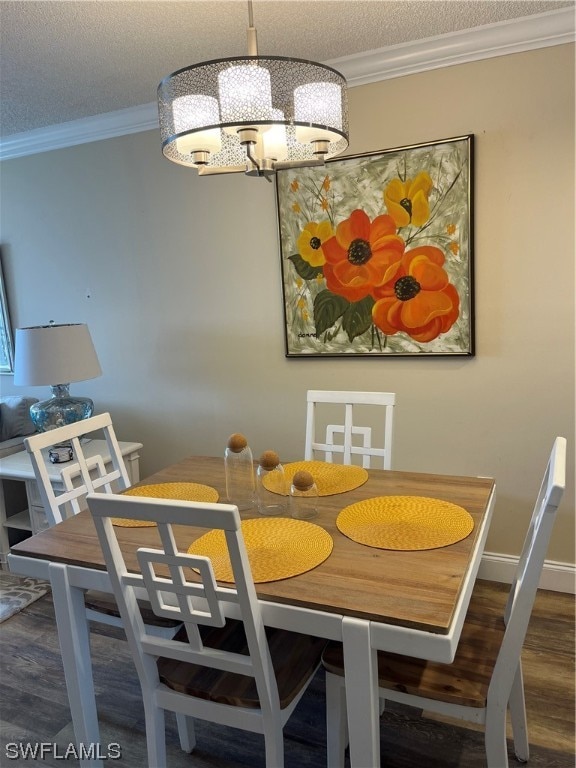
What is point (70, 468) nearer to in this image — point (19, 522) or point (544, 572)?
point (19, 522)

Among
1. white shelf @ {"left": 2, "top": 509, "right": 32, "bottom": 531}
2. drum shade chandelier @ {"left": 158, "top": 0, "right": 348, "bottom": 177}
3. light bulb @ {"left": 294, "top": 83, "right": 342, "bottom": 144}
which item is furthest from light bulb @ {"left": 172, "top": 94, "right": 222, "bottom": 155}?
white shelf @ {"left": 2, "top": 509, "right": 32, "bottom": 531}

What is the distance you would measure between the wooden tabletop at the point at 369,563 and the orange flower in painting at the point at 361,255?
1.08 meters

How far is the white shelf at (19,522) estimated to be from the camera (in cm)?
297

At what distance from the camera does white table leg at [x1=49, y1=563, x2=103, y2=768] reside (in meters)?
1.55

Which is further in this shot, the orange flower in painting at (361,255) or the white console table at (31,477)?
the white console table at (31,477)

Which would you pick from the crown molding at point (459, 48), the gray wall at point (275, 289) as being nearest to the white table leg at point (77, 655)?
the gray wall at point (275, 289)

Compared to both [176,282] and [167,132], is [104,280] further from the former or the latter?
[167,132]

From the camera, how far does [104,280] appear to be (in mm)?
3373

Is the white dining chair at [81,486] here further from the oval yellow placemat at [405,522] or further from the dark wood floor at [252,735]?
the oval yellow placemat at [405,522]

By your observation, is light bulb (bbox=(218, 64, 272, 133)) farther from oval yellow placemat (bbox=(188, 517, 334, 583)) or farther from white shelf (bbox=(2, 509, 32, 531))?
white shelf (bbox=(2, 509, 32, 531))

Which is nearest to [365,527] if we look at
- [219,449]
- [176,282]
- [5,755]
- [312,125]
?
[312,125]

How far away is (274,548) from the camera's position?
150 centimetres

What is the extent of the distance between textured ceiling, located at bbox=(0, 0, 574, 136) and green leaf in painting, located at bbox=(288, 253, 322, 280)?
2.93 ft
